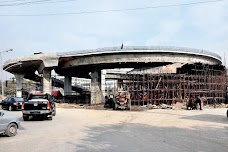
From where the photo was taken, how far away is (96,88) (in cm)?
5253

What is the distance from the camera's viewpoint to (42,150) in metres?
9.27

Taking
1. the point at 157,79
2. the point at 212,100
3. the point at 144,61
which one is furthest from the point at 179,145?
the point at 144,61

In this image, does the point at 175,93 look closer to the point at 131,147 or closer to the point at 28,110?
the point at 28,110

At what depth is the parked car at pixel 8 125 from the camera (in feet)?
39.9

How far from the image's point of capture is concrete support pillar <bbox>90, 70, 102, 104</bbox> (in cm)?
5131

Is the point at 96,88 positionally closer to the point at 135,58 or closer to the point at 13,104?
the point at 135,58

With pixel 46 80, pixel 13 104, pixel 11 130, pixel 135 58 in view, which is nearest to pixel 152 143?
pixel 11 130

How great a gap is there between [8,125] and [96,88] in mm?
40071

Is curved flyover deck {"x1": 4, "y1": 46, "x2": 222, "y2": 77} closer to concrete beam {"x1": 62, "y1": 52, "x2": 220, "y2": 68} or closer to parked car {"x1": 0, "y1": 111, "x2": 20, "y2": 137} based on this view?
concrete beam {"x1": 62, "y1": 52, "x2": 220, "y2": 68}

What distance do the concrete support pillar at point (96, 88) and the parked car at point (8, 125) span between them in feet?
126

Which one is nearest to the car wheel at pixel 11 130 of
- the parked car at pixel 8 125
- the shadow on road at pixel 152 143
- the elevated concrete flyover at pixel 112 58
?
the parked car at pixel 8 125

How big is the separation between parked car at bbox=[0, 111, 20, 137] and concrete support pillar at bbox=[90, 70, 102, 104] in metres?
38.4

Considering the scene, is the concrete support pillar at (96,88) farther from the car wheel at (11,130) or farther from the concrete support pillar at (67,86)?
the car wheel at (11,130)

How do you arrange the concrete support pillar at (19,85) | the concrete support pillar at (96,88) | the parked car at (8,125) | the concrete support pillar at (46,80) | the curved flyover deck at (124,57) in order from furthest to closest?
the concrete support pillar at (19,85), the concrete support pillar at (46,80), the concrete support pillar at (96,88), the curved flyover deck at (124,57), the parked car at (8,125)
